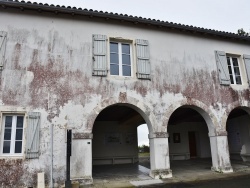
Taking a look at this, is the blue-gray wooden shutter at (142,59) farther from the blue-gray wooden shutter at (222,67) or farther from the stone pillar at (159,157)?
the blue-gray wooden shutter at (222,67)

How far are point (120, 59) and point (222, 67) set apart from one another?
4.91m

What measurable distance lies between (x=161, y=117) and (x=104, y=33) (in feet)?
13.3

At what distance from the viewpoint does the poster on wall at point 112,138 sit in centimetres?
1455

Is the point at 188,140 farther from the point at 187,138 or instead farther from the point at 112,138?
the point at 112,138

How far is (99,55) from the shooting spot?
876 cm

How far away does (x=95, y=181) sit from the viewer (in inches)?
323

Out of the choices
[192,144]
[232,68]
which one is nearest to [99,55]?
[232,68]

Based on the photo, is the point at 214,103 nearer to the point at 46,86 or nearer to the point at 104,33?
the point at 104,33

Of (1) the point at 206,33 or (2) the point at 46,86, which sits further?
(1) the point at 206,33

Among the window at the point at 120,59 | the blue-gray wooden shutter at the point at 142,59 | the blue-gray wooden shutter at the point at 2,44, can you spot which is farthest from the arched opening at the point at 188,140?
the blue-gray wooden shutter at the point at 2,44

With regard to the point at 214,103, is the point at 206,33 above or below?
above

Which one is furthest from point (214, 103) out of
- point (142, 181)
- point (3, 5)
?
point (3, 5)

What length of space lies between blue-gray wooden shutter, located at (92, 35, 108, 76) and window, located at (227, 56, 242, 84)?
622cm

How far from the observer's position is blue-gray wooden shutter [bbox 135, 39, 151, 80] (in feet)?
30.0
